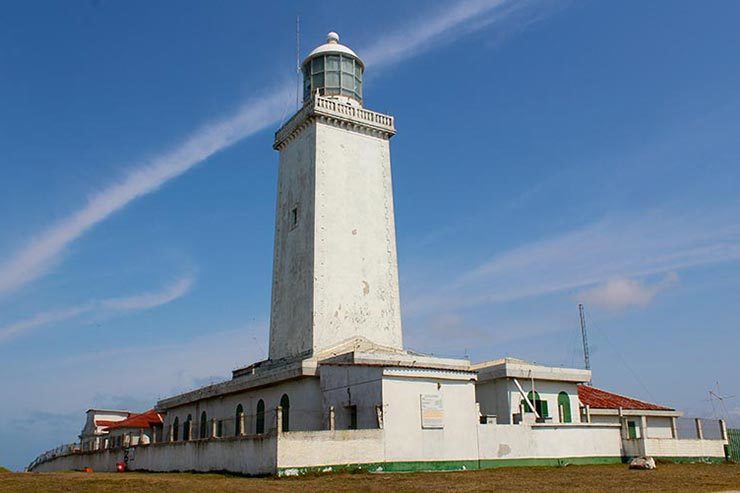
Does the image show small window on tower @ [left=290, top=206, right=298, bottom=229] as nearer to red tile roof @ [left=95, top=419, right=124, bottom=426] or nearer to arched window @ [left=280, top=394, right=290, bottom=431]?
arched window @ [left=280, top=394, right=290, bottom=431]

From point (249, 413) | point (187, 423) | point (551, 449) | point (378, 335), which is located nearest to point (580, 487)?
point (551, 449)

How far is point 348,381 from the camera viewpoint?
24.5 meters

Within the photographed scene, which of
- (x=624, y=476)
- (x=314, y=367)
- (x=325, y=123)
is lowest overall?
(x=624, y=476)

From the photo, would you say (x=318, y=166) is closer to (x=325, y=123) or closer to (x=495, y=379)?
(x=325, y=123)

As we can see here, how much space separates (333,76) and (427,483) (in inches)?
869

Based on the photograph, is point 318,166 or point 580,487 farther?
point 318,166

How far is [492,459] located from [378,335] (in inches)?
345

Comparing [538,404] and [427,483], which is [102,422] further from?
[427,483]

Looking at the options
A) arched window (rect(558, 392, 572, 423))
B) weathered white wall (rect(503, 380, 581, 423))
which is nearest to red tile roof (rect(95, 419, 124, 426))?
weathered white wall (rect(503, 380, 581, 423))

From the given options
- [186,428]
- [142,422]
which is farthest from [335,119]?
[142,422]

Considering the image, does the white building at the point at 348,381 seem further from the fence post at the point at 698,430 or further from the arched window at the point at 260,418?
the fence post at the point at 698,430

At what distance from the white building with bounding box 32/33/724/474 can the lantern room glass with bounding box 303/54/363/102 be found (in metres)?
0.07

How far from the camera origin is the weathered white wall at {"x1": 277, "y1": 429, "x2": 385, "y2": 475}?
1952cm

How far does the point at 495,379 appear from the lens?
2941cm
